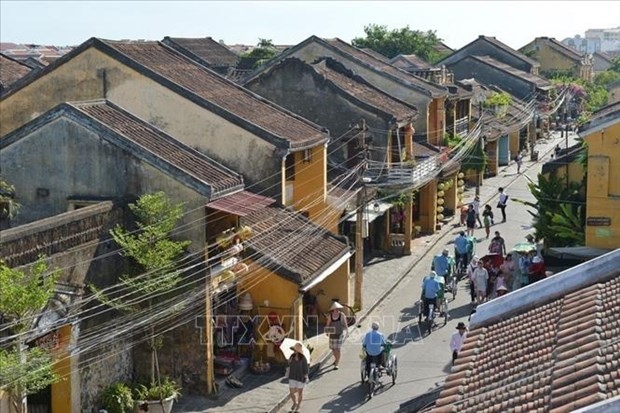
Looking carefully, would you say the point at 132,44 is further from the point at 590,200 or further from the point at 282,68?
the point at 590,200

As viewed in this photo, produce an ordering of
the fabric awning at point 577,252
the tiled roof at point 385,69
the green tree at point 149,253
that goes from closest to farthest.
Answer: the green tree at point 149,253
the fabric awning at point 577,252
the tiled roof at point 385,69

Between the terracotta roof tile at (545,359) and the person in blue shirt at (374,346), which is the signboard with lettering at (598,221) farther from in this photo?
the terracotta roof tile at (545,359)

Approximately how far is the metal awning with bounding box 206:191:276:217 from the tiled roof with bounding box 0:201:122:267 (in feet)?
6.67

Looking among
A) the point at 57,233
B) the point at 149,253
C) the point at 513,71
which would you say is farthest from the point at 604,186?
the point at 513,71

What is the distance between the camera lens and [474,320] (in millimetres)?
13172

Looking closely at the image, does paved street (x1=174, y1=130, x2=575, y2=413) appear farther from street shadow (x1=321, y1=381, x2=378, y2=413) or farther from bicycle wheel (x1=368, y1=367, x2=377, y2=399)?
bicycle wheel (x1=368, y1=367, x2=377, y2=399)

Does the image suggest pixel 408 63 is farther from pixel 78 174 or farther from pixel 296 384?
pixel 296 384

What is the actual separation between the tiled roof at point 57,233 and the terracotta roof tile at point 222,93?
20.2 feet

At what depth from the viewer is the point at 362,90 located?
35.1m

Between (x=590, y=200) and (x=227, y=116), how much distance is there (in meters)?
9.89

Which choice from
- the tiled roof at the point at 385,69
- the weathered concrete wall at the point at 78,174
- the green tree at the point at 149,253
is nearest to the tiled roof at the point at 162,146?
the weathered concrete wall at the point at 78,174

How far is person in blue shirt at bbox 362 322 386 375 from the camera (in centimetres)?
2016

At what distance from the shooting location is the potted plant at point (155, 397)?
61.0ft

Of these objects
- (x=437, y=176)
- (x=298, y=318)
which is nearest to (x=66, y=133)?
(x=298, y=318)
